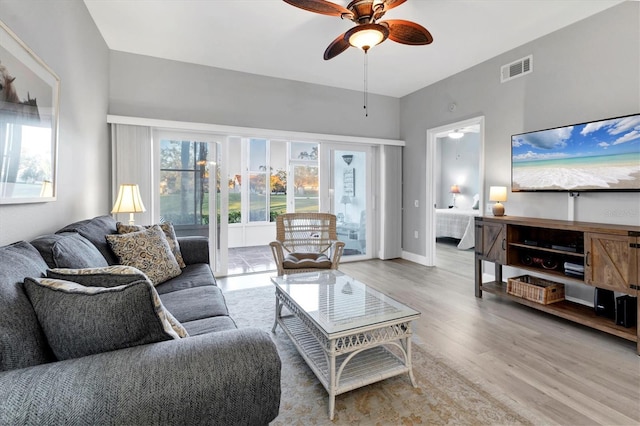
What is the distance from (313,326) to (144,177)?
3113mm

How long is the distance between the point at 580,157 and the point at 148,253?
3965mm

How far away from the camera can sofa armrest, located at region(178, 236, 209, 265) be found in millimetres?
2844

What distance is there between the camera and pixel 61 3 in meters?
2.21

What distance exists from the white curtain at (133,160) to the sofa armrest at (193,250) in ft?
4.38

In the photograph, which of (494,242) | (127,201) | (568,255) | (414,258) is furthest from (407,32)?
(414,258)

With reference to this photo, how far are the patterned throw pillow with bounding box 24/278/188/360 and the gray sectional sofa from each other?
0.03 metres

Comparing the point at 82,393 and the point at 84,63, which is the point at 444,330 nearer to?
the point at 82,393

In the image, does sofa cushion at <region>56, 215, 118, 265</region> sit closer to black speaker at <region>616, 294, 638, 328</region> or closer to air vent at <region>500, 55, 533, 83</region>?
black speaker at <region>616, 294, 638, 328</region>

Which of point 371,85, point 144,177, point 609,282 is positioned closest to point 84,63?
point 144,177

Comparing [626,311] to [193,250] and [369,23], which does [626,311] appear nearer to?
[369,23]

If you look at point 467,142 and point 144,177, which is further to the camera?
point 467,142

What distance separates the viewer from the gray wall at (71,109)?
67.1 inches

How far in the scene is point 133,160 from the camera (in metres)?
3.73

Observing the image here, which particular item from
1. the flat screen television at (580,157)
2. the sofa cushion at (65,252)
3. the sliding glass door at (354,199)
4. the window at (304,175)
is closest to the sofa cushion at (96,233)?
the sofa cushion at (65,252)
